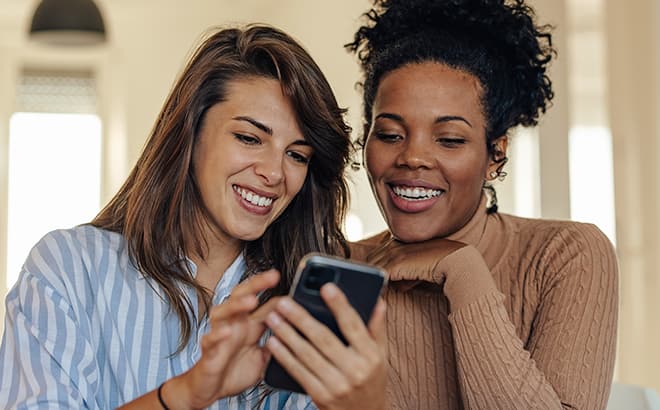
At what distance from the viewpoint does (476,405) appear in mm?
1609

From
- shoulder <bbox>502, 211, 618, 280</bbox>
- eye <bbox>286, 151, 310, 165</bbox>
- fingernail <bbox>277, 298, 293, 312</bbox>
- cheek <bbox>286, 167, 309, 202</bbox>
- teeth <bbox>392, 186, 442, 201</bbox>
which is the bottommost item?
fingernail <bbox>277, 298, 293, 312</bbox>

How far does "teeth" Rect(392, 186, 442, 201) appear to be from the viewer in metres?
1.75

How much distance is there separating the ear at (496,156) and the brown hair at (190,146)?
0.90ft

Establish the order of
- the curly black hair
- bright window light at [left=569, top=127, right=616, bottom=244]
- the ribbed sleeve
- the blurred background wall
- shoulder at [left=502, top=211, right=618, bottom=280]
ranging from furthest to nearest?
bright window light at [left=569, top=127, right=616, bottom=244] < the blurred background wall < the curly black hair < shoulder at [left=502, top=211, right=618, bottom=280] < the ribbed sleeve

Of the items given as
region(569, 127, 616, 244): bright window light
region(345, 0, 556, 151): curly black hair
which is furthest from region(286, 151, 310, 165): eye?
region(569, 127, 616, 244): bright window light

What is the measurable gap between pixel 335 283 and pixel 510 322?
557mm

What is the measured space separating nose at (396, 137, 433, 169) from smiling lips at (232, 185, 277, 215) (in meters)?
0.25

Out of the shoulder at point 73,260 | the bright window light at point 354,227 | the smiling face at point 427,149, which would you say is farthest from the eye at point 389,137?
the bright window light at point 354,227

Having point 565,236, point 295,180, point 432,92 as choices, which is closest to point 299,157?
point 295,180

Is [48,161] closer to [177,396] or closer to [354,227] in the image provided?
[354,227]

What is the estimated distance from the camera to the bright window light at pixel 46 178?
6578 mm

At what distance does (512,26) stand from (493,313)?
22.3 inches

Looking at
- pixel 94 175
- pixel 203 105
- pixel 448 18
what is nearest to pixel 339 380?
pixel 203 105

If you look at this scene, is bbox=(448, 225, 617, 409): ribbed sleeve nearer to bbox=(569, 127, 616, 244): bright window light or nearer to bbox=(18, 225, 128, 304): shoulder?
bbox=(18, 225, 128, 304): shoulder
